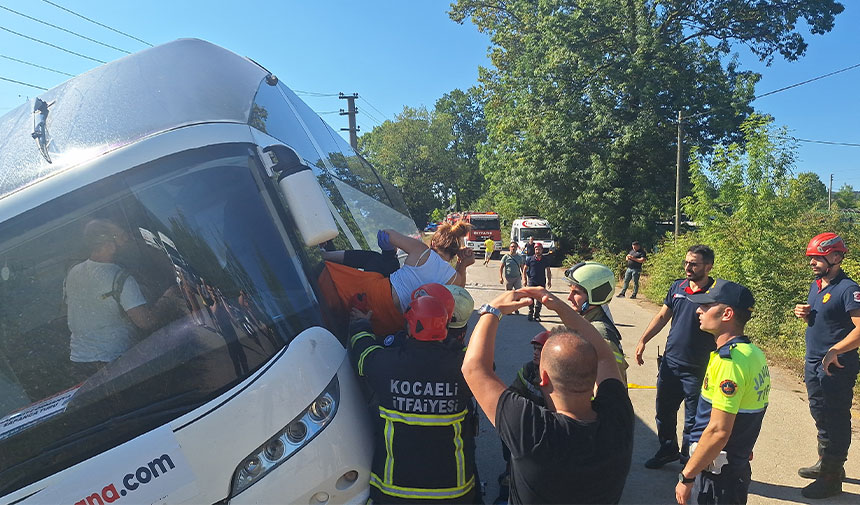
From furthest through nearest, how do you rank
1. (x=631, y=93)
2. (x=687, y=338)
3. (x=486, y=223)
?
(x=486, y=223) < (x=631, y=93) < (x=687, y=338)

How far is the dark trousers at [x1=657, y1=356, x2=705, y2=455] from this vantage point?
381 centimetres

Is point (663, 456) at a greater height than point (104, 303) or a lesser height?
lesser

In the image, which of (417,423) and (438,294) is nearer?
(417,423)

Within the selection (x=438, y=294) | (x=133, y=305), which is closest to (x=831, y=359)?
(x=438, y=294)

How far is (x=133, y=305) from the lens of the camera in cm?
205

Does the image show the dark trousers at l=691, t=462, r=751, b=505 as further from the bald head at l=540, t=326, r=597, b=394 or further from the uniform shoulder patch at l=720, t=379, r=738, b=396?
the bald head at l=540, t=326, r=597, b=394

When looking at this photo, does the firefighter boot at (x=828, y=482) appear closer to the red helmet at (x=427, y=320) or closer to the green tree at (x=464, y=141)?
the red helmet at (x=427, y=320)

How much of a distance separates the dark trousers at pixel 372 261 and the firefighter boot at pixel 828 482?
376 cm

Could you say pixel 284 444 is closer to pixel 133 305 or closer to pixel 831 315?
pixel 133 305

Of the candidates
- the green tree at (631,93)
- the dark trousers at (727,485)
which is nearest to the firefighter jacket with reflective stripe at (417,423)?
the dark trousers at (727,485)

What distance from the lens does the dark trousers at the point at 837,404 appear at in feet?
11.8

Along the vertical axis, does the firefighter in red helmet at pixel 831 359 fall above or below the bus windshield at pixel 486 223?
below

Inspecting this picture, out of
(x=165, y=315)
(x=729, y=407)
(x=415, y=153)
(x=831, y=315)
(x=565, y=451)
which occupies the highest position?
(x=415, y=153)

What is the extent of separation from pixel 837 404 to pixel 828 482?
0.64m
